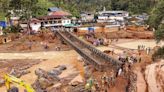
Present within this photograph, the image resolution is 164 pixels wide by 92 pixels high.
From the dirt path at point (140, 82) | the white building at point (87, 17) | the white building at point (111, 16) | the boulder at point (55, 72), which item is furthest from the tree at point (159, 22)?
the white building at point (87, 17)

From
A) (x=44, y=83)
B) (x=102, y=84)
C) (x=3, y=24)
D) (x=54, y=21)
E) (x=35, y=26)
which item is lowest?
(x=35, y=26)

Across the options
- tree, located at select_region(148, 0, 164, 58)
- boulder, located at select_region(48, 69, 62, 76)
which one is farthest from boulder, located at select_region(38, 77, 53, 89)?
tree, located at select_region(148, 0, 164, 58)

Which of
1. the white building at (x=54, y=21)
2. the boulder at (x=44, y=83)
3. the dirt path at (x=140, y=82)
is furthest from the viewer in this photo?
the white building at (x=54, y=21)

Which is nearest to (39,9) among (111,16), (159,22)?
(111,16)

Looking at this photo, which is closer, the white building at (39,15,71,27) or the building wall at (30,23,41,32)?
the building wall at (30,23,41,32)

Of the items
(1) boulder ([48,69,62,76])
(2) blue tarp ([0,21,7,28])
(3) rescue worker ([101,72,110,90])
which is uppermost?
(3) rescue worker ([101,72,110,90])

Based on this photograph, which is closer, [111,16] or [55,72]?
[55,72]

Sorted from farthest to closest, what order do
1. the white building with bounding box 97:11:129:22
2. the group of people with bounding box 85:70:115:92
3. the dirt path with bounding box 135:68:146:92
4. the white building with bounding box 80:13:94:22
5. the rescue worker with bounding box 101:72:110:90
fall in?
the white building with bounding box 80:13:94:22 < the white building with bounding box 97:11:129:22 < the dirt path with bounding box 135:68:146:92 < the rescue worker with bounding box 101:72:110:90 < the group of people with bounding box 85:70:115:92

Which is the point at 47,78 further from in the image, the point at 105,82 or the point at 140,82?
the point at 140,82

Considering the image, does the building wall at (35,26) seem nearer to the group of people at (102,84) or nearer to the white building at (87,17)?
the white building at (87,17)

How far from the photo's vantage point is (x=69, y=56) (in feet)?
192

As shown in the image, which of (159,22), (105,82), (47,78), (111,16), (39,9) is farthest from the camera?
(111,16)

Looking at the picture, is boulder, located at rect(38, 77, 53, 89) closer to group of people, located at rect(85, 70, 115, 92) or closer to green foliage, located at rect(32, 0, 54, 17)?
group of people, located at rect(85, 70, 115, 92)

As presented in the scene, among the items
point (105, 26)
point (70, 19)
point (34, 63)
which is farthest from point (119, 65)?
point (70, 19)
